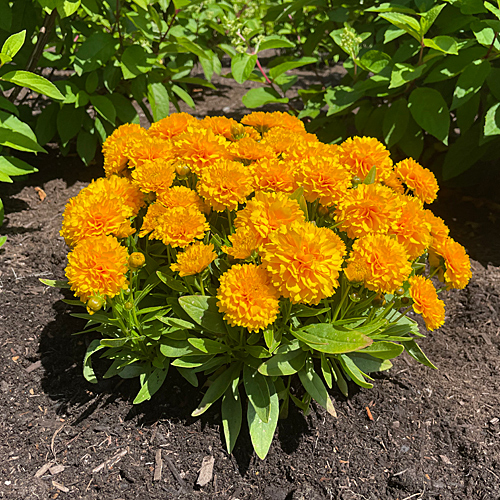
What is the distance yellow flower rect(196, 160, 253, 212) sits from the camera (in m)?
1.50

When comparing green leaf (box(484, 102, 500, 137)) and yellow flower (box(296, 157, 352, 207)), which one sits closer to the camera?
yellow flower (box(296, 157, 352, 207))

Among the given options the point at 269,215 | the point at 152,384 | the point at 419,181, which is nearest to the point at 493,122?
the point at 419,181

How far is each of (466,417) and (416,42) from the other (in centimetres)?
207

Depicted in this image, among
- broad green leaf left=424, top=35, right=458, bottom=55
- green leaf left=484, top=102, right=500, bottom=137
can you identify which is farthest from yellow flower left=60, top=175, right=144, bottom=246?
green leaf left=484, top=102, right=500, bottom=137

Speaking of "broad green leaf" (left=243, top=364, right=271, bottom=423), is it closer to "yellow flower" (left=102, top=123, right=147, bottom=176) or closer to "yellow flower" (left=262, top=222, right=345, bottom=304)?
"yellow flower" (left=262, top=222, right=345, bottom=304)

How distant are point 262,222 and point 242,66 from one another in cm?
188

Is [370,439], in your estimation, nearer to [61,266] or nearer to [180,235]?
[180,235]

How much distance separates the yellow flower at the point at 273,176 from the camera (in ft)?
5.20

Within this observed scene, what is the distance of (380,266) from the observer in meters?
1.34

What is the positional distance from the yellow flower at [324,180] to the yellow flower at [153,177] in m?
0.49

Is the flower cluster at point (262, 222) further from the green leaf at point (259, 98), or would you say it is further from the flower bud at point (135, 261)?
the green leaf at point (259, 98)

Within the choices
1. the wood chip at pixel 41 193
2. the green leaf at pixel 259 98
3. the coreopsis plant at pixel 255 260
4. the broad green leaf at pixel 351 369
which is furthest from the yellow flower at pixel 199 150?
the wood chip at pixel 41 193

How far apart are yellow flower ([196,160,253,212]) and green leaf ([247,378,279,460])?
0.70 m

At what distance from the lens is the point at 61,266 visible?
Answer: 2.48 m
